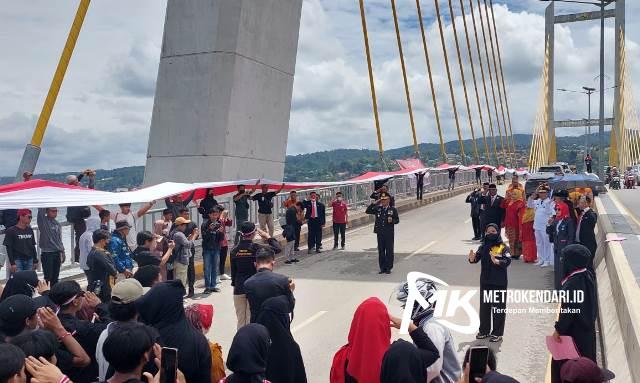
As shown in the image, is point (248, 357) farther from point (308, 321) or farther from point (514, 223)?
point (514, 223)

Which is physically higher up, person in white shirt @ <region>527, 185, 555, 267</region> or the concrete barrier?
person in white shirt @ <region>527, 185, 555, 267</region>

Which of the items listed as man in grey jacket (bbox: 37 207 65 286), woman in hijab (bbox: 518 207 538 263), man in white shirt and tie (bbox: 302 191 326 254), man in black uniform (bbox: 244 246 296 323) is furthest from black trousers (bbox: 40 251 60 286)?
woman in hijab (bbox: 518 207 538 263)

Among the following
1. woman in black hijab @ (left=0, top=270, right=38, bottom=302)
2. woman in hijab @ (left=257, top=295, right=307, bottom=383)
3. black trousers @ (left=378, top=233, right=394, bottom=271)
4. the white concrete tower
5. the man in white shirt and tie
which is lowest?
woman in hijab @ (left=257, top=295, right=307, bottom=383)

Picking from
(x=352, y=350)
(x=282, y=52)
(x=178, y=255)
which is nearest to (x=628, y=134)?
(x=282, y=52)

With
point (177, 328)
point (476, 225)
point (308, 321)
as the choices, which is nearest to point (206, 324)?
point (177, 328)

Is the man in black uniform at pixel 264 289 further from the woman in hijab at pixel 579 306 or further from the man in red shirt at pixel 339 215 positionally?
the man in red shirt at pixel 339 215

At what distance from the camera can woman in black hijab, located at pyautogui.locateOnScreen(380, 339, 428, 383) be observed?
3926 millimetres

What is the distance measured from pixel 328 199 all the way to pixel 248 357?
18.5 meters

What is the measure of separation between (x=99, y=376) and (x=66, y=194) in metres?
5.67

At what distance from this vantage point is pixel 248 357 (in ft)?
13.1

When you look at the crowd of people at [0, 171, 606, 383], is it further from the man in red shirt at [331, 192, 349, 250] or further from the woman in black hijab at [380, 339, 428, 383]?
the man in red shirt at [331, 192, 349, 250]

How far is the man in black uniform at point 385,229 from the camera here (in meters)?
13.4

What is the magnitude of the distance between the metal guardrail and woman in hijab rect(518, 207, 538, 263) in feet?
22.4

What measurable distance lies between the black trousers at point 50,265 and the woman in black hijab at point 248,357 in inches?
297
